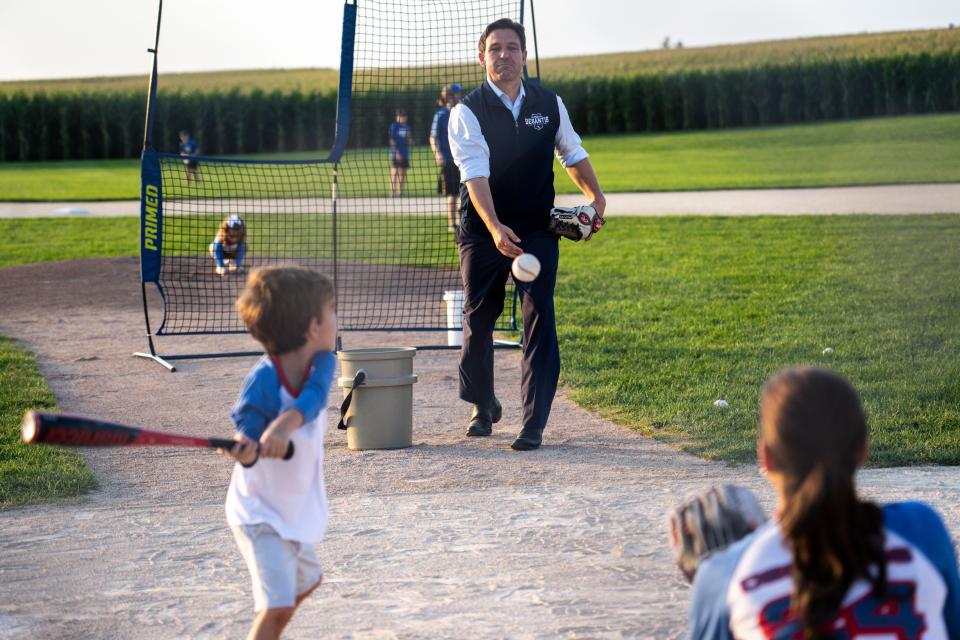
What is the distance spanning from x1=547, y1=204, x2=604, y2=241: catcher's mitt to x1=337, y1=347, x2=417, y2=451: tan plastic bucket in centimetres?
108

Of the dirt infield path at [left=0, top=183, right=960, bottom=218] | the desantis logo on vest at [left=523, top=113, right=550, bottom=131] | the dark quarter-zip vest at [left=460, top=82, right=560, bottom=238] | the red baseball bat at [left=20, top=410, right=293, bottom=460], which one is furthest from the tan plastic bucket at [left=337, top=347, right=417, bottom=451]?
the dirt infield path at [left=0, top=183, right=960, bottom=218]

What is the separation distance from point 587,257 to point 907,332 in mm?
6990

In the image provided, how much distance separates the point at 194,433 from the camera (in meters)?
7.15

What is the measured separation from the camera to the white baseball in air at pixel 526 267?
20.7 ft

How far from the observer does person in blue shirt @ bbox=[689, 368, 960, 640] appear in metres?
2.07

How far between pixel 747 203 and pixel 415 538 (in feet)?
64.1

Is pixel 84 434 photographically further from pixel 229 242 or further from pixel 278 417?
pixel 229 242

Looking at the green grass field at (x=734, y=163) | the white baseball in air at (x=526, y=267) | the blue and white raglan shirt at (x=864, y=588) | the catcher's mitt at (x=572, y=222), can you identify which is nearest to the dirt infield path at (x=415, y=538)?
the white baseball in air at (x=526, y=267)

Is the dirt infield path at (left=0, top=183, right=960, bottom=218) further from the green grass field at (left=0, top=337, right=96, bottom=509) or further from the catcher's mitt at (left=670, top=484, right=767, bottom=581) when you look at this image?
the catcher's mitt at (left=670, top=484, right=767, bottom=581)

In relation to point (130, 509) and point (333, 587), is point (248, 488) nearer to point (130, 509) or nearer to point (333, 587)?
point (333, 587)

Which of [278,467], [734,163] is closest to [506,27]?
[278,467]

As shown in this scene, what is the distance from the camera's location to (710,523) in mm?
2428

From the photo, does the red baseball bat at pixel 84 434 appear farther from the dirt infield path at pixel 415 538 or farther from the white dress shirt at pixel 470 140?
the white dress shirt at pixel 470 140

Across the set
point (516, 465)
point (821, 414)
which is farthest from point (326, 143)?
point (821, 414)
